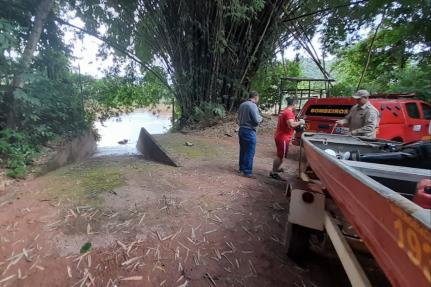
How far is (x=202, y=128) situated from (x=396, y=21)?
406 inches

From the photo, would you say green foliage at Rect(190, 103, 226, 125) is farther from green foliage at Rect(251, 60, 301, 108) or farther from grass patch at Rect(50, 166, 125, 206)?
grass patch at Rect(50, 166, 125, 206)

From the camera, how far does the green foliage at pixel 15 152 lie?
5.45 metres

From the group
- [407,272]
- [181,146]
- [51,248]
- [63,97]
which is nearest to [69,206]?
[51,248]

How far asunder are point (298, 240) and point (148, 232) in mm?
1655

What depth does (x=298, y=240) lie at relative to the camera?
3072mm

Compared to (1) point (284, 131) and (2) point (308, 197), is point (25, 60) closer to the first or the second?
(1) point (284, 131)

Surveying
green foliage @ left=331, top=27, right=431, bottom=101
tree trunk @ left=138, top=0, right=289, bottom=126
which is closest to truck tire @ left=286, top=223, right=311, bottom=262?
tree trunk @ left=138, top=0, right=289, bottom=126

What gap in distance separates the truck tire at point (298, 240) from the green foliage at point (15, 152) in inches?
194

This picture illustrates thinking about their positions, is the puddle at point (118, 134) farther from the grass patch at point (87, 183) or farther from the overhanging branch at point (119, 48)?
the grass patch at point (87, 183)

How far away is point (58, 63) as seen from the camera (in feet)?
26.5

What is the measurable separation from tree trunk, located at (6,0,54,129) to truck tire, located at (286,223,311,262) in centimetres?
558

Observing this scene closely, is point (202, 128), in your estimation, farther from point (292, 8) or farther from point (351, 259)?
point (351, 259)

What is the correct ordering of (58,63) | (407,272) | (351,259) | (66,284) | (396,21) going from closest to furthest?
1. (407,272)
2. (351,259)
3. (66,284)
4. (58,63)
5. (396,21)

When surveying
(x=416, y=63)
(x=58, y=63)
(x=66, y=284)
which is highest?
(x=416, y=63)
